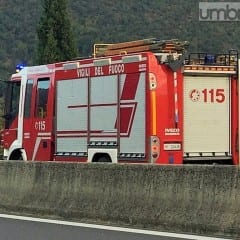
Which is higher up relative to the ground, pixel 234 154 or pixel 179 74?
pixel 179 74

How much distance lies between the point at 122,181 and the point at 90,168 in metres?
0.82

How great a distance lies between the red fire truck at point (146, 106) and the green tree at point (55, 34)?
113ft

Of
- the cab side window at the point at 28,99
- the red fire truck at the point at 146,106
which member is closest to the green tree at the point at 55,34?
the cab side window at the point at 28,99

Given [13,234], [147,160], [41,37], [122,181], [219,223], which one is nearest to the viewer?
[219,223]

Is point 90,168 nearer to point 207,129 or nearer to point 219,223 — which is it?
point 219,223

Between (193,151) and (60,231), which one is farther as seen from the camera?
(193,151)

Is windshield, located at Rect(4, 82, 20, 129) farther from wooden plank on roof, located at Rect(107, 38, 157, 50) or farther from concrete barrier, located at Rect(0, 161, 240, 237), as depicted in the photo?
concrete barrier, located at Rect(0, 161, 240, 237)

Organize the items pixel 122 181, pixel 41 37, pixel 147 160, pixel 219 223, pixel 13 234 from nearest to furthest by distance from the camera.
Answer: pixel 219 223, pixel 13 234, pixel 122 181, pixel 147 160, pixel 41 37

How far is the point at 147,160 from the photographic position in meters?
13.8

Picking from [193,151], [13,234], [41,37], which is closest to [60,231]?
[13,234]

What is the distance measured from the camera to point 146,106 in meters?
13.8

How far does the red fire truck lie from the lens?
13828 mm

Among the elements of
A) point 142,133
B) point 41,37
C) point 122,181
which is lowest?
point 122,181

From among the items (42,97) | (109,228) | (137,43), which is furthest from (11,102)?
(109,228)
